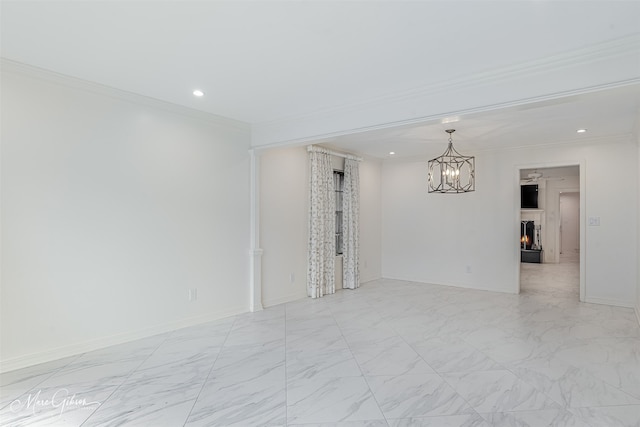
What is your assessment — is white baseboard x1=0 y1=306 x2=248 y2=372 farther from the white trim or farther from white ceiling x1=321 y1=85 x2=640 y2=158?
the white trim

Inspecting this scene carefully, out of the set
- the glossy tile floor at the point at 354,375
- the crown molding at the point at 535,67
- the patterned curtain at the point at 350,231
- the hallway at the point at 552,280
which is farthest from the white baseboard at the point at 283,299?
the hallway at the point at 552,280

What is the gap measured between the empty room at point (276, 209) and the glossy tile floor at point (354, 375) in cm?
2

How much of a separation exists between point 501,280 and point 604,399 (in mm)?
3724

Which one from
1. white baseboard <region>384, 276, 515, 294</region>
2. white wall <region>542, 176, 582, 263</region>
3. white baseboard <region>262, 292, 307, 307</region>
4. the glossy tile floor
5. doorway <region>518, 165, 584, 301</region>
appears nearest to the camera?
the glossy tile floor

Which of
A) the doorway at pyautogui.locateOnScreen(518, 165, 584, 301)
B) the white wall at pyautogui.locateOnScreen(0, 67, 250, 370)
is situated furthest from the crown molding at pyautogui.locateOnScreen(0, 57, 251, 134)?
the doorway at pyautogui.locateOnScreen(518, 165, 584, 301)

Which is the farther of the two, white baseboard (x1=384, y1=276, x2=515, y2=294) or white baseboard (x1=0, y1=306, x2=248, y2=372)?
white baseboard (x1=384, y1=276, x2=515, y2=294)

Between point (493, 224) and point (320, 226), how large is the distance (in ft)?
9.90

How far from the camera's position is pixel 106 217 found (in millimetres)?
3430

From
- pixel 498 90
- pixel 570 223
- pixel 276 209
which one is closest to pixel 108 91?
pixel 276 209

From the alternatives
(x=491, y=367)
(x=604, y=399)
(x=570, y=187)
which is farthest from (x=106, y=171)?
(x=570, y=187)

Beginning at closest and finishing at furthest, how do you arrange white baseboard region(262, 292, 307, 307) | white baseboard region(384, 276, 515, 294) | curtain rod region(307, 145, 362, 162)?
white baseboard region(262, 292, 307, 307)
curtain rod region(307, 145, 362, 162)
white baseboard region(384, 276, 515, 294)

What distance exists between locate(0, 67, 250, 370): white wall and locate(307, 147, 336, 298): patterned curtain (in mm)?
1338

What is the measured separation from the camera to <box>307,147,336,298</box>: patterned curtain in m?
5.57

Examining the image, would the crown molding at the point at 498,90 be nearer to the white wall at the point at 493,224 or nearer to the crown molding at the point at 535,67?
the crown molding at the point at 535,67
